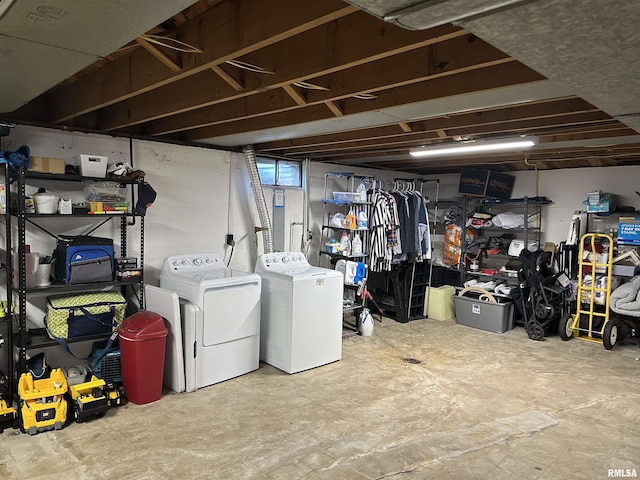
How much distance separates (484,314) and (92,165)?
487cm

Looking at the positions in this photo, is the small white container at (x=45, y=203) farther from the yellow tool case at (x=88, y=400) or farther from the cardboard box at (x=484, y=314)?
the cardboard box at (x=484, y=314)

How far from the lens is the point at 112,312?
3648 millimetres

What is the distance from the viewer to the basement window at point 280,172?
546 cm

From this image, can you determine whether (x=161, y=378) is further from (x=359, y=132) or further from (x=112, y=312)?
(x=359, y=132)

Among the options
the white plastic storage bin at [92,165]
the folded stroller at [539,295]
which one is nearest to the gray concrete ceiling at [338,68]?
the white plastic storage bin at [92,165]

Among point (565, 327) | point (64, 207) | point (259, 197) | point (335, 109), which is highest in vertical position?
point (335, 109)

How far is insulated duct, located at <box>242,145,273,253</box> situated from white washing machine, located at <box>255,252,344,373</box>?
471 mm

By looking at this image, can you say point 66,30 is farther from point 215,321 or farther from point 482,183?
point 482,183

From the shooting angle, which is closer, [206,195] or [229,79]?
[229,79]

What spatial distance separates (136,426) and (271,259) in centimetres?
205

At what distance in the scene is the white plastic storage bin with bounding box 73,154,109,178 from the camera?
353 cm

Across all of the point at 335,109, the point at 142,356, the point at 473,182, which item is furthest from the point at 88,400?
the point at 473,182

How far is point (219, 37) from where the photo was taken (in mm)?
2012

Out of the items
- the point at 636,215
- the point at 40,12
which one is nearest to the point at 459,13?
the point at 40,12
